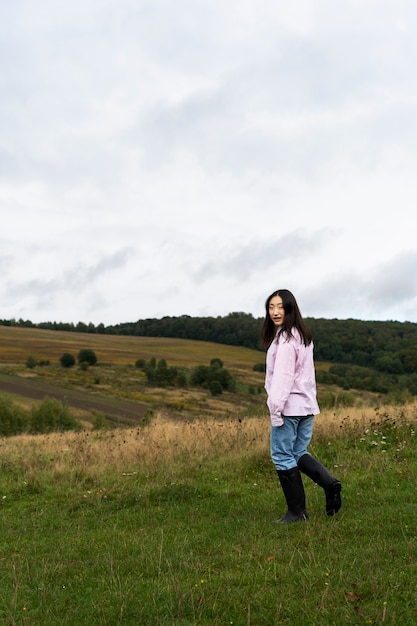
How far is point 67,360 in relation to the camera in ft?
276

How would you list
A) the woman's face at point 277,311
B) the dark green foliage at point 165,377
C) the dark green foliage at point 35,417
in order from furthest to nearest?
the dark green foliage at point 165,377
the dark green foliage at point 35,417
the woman's face at point 277,311

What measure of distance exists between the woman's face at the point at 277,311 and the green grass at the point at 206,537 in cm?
208

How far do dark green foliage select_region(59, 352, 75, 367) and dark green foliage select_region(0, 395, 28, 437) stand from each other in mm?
39822

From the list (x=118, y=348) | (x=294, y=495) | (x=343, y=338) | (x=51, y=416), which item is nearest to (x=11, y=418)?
(x=51, y=416)

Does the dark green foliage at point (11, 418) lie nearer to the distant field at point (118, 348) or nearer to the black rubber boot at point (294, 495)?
the distant field at point (118, 348)

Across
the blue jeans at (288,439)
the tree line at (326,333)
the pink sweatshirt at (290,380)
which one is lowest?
the blue jeans at (288,439)

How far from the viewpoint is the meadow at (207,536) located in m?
3.70

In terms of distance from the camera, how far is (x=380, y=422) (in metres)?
10.2

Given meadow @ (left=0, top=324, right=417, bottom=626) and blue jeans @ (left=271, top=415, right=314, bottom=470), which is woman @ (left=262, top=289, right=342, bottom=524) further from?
meadow @ (left=0, top=324, right=417, bottom=626)

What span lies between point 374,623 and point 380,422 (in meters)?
7.25

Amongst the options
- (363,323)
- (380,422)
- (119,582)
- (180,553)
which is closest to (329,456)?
(380,422)

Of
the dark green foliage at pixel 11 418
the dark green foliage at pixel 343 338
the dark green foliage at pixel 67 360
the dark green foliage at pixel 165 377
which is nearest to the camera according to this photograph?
the dark green foliage at pixel 11 418

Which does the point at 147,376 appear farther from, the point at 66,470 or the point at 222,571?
the point at 222,571


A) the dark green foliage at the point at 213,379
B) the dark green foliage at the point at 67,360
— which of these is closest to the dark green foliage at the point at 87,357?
the dark green foliage at the point at 67,360
